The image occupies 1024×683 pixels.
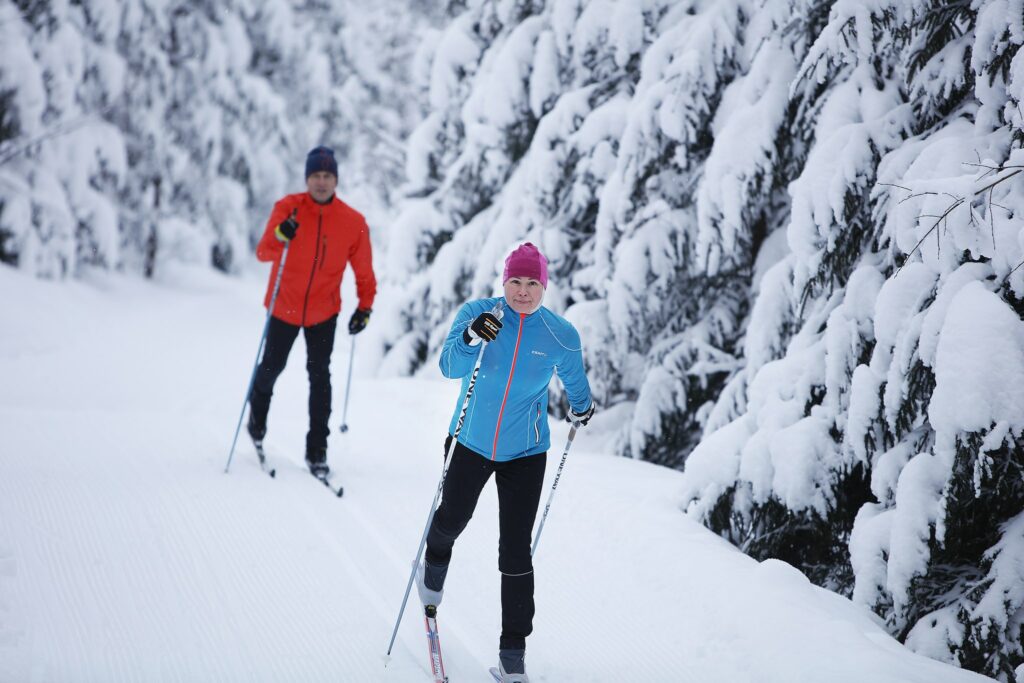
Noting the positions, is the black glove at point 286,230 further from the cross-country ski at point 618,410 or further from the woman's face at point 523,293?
the woman's face at point 523,293

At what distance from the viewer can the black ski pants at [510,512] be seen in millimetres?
3234

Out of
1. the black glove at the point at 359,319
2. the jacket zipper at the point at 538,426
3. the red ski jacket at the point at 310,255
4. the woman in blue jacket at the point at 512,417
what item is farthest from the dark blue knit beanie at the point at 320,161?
the jacket zipper at the point at 538,426

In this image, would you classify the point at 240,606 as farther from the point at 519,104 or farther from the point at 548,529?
the point at 519,104

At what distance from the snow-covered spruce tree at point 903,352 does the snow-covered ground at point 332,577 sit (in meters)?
0.38

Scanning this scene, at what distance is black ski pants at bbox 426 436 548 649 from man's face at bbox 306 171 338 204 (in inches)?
111

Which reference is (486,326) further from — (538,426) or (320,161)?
(320,161)

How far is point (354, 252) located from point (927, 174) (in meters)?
3.89

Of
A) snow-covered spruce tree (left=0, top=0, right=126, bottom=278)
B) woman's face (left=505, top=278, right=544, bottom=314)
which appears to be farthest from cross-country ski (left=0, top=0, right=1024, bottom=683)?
snow-covered spruce tree (left=0, top=0, right=126, bottom=278)

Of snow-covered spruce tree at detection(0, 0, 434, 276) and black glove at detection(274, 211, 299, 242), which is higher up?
snow-covered spruce tree at detection(0, 0, 434, 276)

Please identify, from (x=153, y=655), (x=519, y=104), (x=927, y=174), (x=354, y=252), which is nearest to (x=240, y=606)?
(x=153, y=655)

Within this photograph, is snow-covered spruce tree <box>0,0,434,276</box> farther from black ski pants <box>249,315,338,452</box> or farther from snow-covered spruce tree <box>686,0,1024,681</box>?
snow-covered spruce tree <box>686,0,1024,681</box>

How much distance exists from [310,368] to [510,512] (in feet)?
9.52

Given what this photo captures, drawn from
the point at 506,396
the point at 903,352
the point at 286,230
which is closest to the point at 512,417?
the point at 506,396

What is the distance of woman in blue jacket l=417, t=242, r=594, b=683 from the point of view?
3174 millimetres
